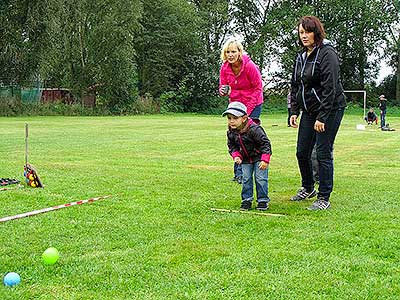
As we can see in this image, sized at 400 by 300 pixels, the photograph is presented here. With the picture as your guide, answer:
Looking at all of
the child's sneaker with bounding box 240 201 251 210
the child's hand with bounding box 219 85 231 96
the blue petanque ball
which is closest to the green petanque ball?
the blue petanque ball

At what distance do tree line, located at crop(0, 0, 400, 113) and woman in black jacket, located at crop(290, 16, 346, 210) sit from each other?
27.3 meters

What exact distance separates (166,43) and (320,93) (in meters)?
37.2

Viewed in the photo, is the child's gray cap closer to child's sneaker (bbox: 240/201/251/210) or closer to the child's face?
the child's face

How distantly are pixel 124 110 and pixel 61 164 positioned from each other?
28.3 meters

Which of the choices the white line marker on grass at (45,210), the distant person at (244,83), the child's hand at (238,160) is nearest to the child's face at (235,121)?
the child's hand at (238,160)

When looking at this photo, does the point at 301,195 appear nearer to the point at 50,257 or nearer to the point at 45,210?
the point at 45,210

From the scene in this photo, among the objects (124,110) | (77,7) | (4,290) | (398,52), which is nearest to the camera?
(4,290)

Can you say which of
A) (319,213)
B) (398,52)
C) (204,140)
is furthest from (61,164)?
(398,52)

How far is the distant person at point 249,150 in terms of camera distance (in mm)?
5996

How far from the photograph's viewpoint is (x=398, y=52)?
149 feet

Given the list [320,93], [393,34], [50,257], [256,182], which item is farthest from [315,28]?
[393,34]

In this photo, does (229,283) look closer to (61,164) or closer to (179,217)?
(179,217)

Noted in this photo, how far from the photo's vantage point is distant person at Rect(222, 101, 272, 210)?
600 cm

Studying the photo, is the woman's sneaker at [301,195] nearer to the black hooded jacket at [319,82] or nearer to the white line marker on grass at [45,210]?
the black hooded jacket at [319,82]
